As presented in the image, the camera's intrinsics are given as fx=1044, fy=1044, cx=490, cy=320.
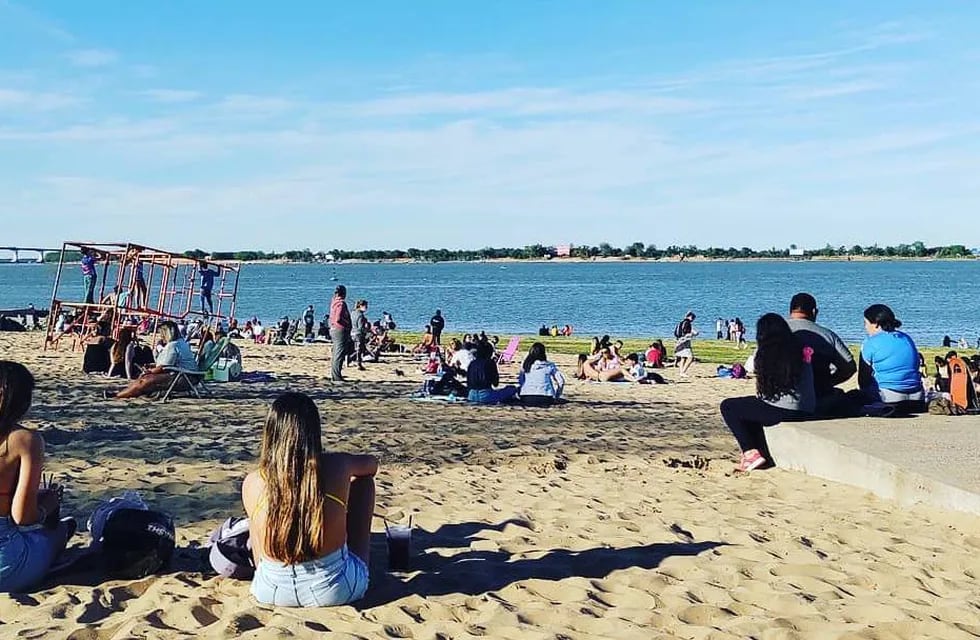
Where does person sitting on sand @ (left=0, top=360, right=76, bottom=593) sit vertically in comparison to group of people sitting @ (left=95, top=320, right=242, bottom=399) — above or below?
above

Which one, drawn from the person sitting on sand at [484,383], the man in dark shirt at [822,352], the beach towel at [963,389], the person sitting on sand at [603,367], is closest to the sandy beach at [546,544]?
the man in dark shirt at [822,352]

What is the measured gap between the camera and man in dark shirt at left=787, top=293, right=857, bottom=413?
824 centimetres

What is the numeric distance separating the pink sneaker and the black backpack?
485cm

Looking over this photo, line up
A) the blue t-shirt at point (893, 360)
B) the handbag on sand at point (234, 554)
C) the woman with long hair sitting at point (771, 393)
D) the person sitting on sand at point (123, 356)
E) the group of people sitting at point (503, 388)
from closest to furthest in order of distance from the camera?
the handbag on sand at point (234, 554) < the woman with long hair sitting at point (771, 393) < the blue t-shirt at point (893, 360) < the group of people sitting at point (503, 388) < the person sitting on sand at point (123, 356)

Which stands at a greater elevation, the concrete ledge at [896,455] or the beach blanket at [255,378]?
the concrete ledge at [896,455]

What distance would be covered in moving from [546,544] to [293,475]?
1855 mm

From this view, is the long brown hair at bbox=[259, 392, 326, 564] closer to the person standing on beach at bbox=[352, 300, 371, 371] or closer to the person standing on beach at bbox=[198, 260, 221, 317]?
the person standing on beach at bbox=[352, 300, 371, 371]

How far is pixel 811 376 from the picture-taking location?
8273mm

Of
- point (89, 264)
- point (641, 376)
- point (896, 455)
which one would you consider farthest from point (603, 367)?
point (89, 264)

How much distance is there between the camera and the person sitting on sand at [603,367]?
19125mm

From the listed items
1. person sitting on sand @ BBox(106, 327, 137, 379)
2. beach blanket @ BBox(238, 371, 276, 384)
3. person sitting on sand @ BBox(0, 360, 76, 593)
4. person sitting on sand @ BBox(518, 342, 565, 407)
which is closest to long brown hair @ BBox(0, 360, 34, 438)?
person sitting on sand @ BBox(0, 360, 76, 593)

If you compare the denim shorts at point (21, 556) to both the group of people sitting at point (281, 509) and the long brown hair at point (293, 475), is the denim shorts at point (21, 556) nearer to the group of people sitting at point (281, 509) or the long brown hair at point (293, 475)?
the group of people sitting at point (281, 509)

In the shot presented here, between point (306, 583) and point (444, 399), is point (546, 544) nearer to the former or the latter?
point (306, 583)

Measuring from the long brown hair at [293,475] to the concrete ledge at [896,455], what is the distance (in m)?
3.92
